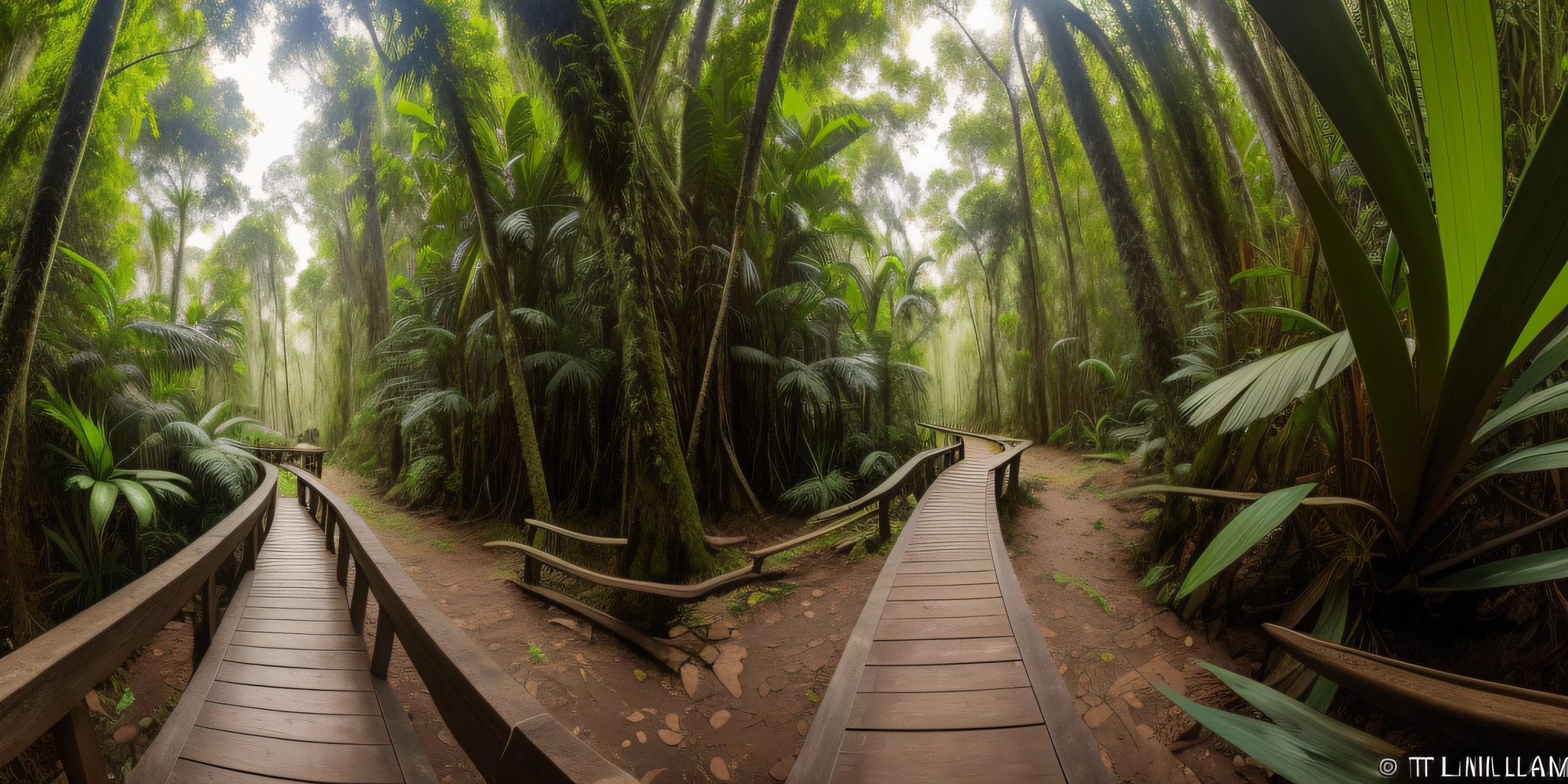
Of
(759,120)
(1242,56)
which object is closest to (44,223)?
(759,120)

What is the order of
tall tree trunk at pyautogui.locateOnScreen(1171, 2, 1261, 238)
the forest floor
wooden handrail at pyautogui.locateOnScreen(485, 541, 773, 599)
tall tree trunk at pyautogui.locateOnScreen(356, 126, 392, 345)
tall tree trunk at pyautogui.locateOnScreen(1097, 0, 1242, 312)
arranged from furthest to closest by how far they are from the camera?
tall tree trunk at pyautogui.locateOnScreen(356, 126, 392, 345) → tall tree trunk at pyautogui.locateOnScreen(1171, 2, 1261, 238) → tall tree trunk at pyautogui.locateOnScreen(1097, 0, 1242, 312) → wooden handrail at pyautogui.locateOnScreen(485, 541, 773, 599) → the forest floor

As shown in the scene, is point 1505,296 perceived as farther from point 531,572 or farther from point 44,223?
point 44,223

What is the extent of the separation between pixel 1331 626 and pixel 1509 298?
1023mm

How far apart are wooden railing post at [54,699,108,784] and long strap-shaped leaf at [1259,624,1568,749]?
2159mm

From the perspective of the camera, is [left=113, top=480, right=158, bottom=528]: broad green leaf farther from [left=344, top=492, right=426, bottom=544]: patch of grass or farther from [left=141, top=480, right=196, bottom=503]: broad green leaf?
[left=344, top=492, right=426, bottom=544]: patch of grass

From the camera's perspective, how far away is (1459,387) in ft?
3.34

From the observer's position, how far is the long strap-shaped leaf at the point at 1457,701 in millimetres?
417

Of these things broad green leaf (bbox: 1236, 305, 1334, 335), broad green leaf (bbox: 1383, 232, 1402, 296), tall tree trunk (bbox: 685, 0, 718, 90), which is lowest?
broad green leaf (bbox: 1236, 305, 1334, 335)

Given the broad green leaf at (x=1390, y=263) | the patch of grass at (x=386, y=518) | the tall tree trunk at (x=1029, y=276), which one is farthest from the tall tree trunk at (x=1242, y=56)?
the tall tree trunk at (x=1029, y=276)

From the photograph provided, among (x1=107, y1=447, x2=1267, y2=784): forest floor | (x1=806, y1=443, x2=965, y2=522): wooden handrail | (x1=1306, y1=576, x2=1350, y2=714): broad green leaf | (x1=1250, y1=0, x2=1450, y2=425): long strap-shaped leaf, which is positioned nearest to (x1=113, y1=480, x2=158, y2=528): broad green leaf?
(x1=107, y1=447, x2=1267, y2=784): forest floor

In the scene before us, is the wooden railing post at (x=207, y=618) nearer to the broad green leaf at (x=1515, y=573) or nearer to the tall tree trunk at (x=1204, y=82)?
the broad green leaf at (x=1515, y=573)

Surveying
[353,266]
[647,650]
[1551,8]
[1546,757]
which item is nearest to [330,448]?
[353,266]

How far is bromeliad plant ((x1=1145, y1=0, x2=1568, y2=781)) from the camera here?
30.3 inches

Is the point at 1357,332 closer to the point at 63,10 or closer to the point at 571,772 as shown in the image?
the point at 571,772
